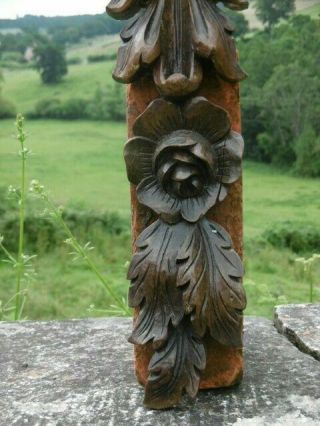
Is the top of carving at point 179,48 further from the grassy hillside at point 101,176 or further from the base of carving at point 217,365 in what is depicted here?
the grassy hillside at point 101,176

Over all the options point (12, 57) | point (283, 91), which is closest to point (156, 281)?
point (283, 91)

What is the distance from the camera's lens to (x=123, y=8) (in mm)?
1221

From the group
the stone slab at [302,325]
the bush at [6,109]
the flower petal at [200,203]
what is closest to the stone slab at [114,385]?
the stone slab at [302,325]

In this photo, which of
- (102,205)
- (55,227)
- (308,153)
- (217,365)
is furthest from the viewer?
(102,205)

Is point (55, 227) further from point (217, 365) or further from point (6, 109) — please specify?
point (217, 365)

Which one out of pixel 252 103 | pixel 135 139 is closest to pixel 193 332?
pixel 135 139

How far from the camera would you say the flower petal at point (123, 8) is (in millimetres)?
1218

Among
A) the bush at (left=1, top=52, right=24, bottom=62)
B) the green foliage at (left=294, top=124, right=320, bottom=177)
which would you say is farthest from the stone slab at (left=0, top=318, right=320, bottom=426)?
the bush at (left=1, top=52, right=24, bottom=62)

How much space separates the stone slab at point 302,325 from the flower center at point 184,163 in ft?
1.61

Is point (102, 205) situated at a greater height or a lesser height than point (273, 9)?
lesser

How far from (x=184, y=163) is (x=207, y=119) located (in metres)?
0.08

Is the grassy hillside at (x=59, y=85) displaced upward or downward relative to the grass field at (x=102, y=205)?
upward

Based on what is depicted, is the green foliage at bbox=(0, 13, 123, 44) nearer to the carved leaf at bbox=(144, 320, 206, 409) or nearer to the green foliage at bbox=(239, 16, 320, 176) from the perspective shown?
the green foliage at bbox=(239, 16, 320, 176)

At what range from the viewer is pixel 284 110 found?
6859 mm
